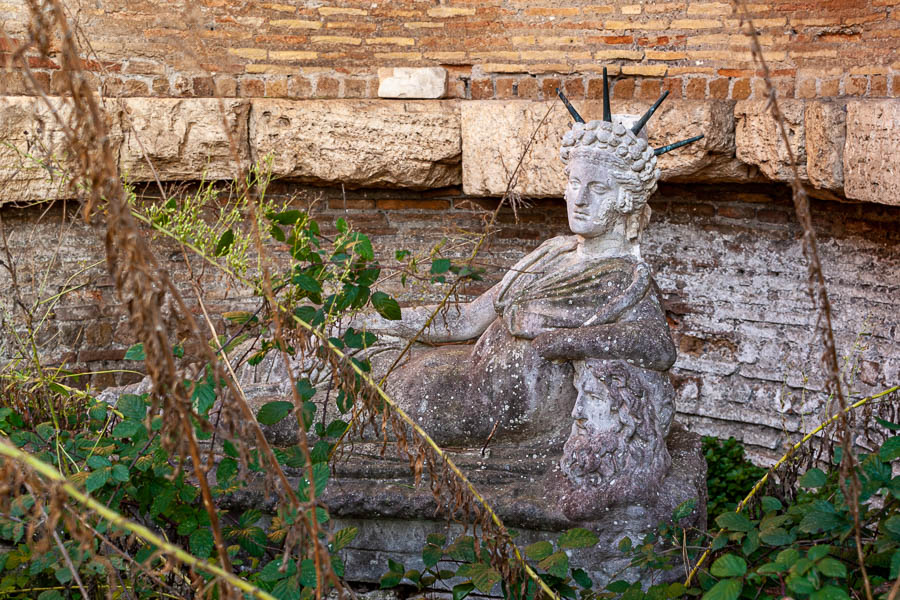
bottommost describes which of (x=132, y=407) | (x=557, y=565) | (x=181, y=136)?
(x=557, y=565)

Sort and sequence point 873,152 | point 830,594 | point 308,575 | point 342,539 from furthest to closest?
point 873,152, point 342,539, point 308,575, point 830,594

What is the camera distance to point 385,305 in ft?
8.00

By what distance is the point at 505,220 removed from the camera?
199 inches

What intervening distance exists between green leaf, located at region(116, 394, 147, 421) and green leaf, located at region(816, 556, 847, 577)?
1540 millimetres

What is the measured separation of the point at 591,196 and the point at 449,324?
712mm

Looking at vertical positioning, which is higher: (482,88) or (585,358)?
(482,88)

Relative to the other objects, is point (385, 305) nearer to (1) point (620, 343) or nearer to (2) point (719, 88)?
(1) point (620, 343)

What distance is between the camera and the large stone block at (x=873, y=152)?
12.3ft

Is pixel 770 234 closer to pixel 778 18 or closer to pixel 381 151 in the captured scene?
pixel 778 18

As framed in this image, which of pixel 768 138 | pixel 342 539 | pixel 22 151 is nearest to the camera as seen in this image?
pixel 342 539

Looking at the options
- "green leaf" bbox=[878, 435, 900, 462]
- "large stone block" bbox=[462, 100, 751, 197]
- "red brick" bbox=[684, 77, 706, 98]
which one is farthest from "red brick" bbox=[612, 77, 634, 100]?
"green leaf" bbox=[878, 435, 900, 462]

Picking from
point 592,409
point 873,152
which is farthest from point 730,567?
point 873,152

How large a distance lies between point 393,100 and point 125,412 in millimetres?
2850

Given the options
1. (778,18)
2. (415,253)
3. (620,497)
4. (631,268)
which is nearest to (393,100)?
(415,253)
